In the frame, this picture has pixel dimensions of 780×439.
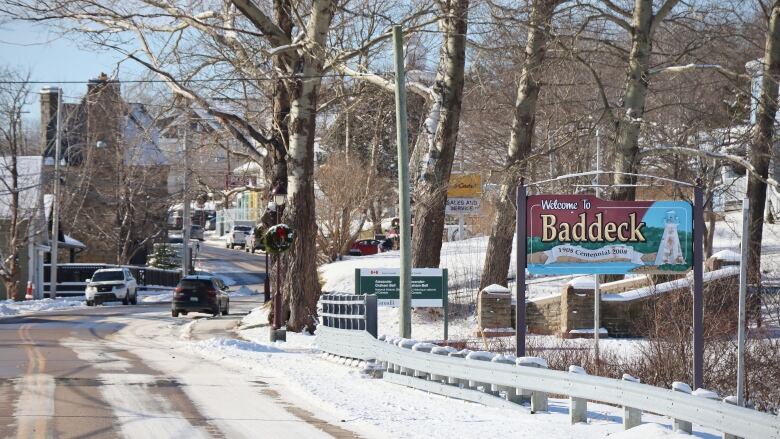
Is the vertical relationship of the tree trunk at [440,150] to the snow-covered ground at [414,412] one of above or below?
above

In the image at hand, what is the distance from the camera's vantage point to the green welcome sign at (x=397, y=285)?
90.7 ft

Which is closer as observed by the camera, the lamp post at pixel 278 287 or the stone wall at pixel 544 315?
the lamp post at pixel 278 287

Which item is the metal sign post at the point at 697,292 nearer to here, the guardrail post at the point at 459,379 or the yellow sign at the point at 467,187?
the guardrail post at the point at 459,379

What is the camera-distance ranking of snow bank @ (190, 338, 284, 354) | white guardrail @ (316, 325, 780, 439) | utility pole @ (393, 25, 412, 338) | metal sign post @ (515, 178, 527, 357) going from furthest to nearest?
1. snow bank @ (190, 338, 284, 354)
2. utility pole @ (393, 25, 412, 338)
3. metal sign post @ (515, 178, 527, 357)
4. white guardrail @ (316, 325, 780, 439)

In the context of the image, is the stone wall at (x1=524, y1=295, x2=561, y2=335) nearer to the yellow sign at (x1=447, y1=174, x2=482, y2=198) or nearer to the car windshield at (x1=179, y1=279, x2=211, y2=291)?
the yellow sign at (x1=447, y1=174, x2=482, y2=198)

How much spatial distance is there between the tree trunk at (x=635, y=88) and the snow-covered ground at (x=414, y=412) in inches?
412

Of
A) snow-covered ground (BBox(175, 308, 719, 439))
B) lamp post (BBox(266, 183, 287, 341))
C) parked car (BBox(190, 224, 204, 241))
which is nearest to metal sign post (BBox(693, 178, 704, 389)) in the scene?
snow-covered ground (BBox(175, 308, 719, 439))

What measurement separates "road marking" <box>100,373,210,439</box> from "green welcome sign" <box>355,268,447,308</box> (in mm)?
10688

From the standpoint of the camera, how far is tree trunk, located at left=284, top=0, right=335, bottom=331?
28141 millimetres

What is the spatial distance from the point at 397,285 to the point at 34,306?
24.6m

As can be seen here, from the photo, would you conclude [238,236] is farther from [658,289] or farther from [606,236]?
[606,236]

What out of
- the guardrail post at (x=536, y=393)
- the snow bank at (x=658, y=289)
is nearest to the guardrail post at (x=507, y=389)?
the guardrail post at (x=536, y=393)

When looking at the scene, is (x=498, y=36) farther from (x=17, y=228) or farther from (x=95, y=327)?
(x=17, y=228)

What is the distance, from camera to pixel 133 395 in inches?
596
